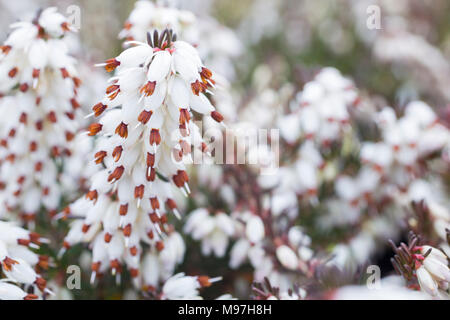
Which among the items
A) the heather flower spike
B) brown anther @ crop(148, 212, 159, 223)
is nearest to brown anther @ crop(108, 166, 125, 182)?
brown anther @ crop(148, 212, 159, 223)

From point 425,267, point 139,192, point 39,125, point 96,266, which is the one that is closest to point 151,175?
point 139,192

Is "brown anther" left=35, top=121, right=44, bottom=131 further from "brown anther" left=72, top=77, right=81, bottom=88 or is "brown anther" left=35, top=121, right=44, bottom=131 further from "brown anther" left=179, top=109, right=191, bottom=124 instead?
"brown anther" left=179, top=109, right=191, bottom=124

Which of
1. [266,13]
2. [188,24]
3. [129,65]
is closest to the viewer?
[129,65]

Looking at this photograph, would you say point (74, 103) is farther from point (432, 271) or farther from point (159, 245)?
point (432, 271)

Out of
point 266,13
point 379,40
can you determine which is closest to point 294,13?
point 266,13

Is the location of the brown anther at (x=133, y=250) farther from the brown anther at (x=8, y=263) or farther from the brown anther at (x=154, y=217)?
the brown anther at (x=8, y=263)

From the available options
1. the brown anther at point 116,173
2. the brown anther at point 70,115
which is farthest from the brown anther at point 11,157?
the brown anther at point 116,173
